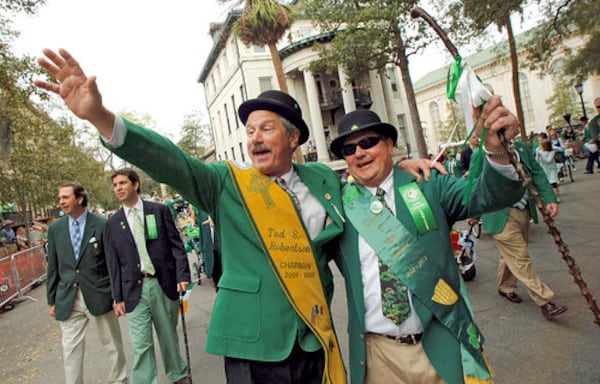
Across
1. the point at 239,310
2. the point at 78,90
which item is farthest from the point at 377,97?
the point at 78,90

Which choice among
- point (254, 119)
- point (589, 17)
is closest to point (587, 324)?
point (254, 119)

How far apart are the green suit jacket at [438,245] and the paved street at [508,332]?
5.76ft

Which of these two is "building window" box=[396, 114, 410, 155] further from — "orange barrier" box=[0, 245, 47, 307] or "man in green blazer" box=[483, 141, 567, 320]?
"man in green blazer" box=[483, 141, 567, 320]

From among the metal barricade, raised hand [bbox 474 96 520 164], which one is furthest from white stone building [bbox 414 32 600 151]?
raised hand [bbox 474 96 520 164]

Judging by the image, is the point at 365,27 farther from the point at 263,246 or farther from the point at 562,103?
the point at 562,103

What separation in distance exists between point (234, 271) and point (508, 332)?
136 inches

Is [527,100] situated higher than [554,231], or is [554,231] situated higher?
[527,100]

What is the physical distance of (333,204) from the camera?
2.18 m

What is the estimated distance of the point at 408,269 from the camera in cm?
198

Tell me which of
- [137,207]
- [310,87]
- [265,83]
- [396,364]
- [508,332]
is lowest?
[508,332]

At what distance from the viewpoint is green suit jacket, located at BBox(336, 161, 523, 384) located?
6.21 feet

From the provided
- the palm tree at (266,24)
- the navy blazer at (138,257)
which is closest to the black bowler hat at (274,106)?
the navy blazer at (138,257)

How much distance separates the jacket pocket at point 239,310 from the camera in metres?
1.82

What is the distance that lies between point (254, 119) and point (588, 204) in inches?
420
